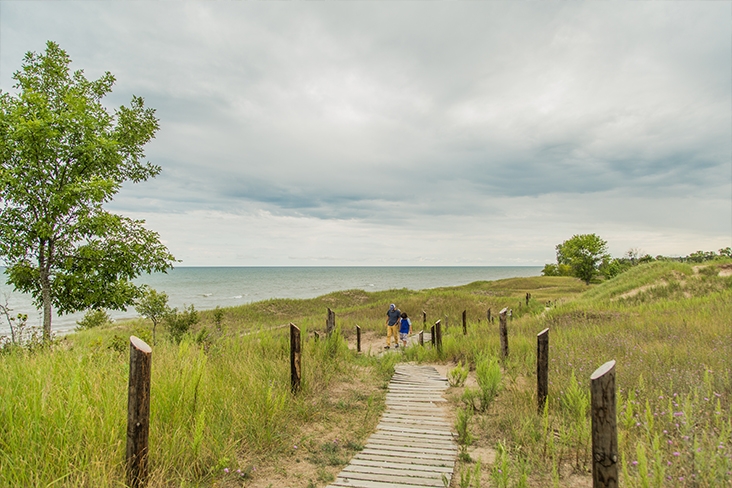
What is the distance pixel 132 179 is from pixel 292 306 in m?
29.3

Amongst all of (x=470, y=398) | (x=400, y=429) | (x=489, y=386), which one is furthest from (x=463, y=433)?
(x=489, y=386)

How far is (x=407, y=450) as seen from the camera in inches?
193

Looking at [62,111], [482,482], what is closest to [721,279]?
[482,482]

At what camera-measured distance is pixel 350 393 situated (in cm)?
750

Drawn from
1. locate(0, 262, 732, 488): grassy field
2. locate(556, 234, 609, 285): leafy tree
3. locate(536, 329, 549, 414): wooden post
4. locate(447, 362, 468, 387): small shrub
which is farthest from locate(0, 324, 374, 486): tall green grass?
locate(556, 234, 609, 285): leafy tree

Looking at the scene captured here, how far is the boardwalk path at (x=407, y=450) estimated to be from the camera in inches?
163

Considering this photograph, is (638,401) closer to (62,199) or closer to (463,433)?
(463,433)

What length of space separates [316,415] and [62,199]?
8.10 metres

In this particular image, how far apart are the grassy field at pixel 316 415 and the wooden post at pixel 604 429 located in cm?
20

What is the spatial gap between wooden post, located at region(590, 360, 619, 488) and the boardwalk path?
4.89 feet

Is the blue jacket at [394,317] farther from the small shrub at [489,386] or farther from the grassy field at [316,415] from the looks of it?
the small shrub at [489,386]

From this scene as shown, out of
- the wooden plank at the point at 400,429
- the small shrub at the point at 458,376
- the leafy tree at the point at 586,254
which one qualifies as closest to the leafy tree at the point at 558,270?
the leafy tree at the point at 586,254

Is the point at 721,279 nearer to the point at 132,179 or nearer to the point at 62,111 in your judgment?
the point at 132,179

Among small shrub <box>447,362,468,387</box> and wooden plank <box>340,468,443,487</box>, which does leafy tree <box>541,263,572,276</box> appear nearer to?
small shrub <box>447,362,468,387</box>
